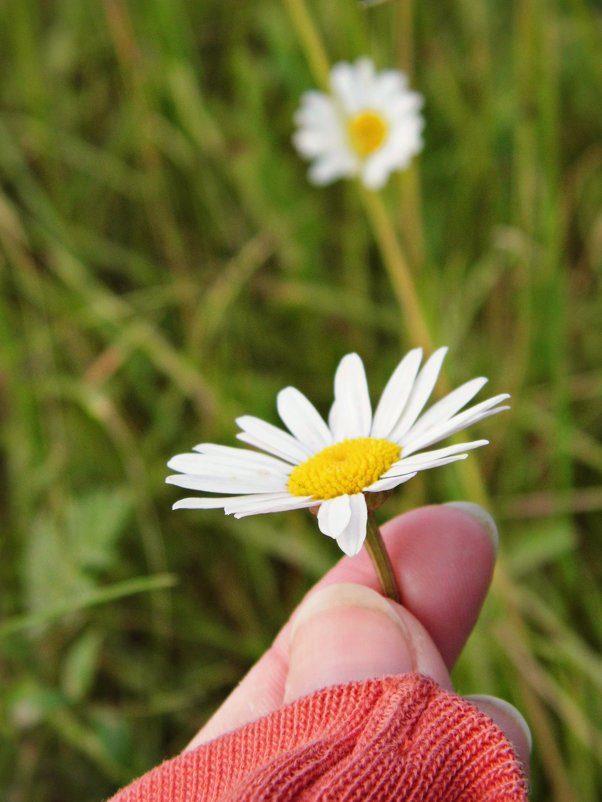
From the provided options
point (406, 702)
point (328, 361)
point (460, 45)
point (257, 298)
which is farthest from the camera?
point (460, 45)

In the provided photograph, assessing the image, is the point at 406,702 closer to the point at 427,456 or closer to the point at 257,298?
the point at 427,456

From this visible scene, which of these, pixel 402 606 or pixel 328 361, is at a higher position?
pixel 328 361

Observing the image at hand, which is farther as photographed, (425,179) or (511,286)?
(425,179)

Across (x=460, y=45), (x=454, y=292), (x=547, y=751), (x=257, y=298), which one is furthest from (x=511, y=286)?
(x=547, y=751)

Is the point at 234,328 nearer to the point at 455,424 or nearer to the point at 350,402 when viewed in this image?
the point at 350,402

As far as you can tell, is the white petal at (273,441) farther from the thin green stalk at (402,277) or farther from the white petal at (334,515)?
the thin green stalk at (402,277)

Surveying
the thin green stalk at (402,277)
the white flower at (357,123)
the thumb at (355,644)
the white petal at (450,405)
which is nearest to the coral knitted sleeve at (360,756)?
the thumb at (355,644)

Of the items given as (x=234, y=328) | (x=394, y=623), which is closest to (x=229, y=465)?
(x=394, y=623)
